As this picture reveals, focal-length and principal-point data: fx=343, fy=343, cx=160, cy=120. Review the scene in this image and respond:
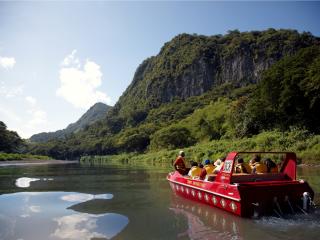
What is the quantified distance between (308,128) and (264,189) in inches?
1385

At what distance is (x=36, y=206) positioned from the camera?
1435 cm

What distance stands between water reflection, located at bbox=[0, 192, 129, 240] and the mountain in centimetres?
3382

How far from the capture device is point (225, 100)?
10694 centimetres

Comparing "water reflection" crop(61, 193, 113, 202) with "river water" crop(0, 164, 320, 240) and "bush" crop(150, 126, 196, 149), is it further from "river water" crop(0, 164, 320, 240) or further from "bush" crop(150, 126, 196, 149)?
"bush" crop(150, 126, 196, 149)

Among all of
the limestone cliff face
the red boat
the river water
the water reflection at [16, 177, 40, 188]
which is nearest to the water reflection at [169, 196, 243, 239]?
the river water

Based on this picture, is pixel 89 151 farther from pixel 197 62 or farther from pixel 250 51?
pixel 250 51

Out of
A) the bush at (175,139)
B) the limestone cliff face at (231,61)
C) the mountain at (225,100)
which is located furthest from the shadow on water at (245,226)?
the limestone cliff face at (231,61)

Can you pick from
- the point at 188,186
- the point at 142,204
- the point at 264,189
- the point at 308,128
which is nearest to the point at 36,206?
the point at 142,204

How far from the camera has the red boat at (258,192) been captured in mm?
11016

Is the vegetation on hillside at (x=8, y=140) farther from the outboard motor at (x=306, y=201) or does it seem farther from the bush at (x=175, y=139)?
the outboard motor at (x=306, y=201)

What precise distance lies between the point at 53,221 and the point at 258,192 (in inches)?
269

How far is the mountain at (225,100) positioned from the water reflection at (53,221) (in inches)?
1332

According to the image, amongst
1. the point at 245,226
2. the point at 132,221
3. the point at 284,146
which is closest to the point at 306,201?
the point at 245,226

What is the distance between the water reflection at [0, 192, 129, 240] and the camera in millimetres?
9828
